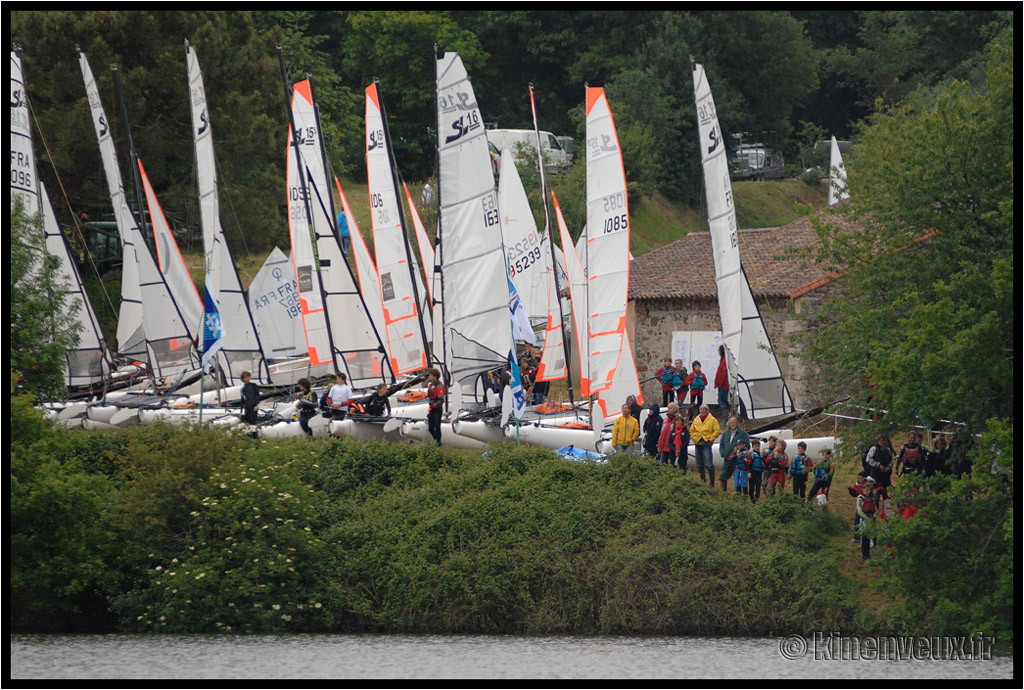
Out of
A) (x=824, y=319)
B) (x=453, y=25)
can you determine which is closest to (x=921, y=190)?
(x=824, y=319)

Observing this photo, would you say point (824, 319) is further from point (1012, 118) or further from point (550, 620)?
point (550, 620)

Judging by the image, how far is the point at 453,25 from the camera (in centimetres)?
5559

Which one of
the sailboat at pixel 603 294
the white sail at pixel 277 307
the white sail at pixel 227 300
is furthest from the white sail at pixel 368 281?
the sailboat at pixel 603 294

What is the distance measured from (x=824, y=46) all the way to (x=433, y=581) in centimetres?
5618

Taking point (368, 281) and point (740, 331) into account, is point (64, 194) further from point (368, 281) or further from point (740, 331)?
point (740, 331)

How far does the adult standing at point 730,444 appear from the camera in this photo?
2020 cm

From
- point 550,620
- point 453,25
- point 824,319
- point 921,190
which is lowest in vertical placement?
point 550,620

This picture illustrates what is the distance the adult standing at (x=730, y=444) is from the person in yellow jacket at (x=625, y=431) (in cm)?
177

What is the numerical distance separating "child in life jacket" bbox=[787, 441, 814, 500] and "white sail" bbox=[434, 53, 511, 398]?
648 cm

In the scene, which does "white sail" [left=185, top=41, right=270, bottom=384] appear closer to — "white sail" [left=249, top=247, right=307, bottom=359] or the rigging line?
"white sail" [left=249, top=247, right=307, bottom=359]

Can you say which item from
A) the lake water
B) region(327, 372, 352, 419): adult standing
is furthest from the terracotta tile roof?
the lake water

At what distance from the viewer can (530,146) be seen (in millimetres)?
47625

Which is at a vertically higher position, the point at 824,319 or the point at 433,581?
the point at 824,319

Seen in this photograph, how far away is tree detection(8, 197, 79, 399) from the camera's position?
2078cm
